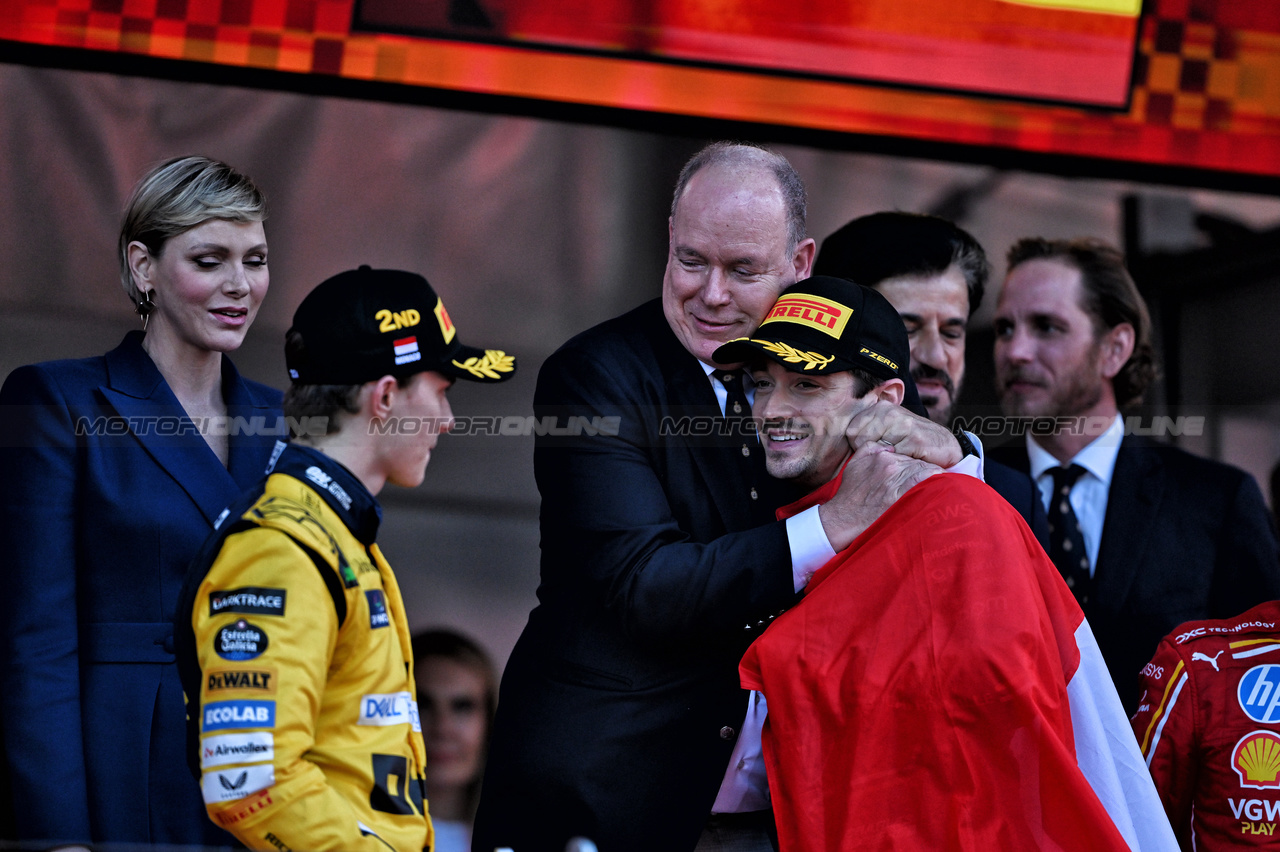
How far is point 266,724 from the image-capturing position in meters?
1.78

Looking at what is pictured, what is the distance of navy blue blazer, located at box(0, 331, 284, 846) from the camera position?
2.34 metres

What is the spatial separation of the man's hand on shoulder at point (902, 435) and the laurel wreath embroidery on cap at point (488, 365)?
0.67 meters

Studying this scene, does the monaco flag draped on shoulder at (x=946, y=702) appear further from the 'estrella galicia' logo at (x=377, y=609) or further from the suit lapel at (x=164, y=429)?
the suit lapel at (x=164, y=429)

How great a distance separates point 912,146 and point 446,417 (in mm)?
1915

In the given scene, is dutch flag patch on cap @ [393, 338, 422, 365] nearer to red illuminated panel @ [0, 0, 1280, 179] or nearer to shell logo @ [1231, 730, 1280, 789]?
red illuminated panel @ [0, 0, 1280, 179]

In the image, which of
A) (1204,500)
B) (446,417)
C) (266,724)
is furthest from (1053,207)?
(266,724)

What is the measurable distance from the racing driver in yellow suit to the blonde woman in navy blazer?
1.58ft

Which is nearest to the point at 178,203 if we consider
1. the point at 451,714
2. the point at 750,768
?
the point at 451,714

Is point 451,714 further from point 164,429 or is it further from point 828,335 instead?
point 828,335

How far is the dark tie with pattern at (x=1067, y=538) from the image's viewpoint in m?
3.47

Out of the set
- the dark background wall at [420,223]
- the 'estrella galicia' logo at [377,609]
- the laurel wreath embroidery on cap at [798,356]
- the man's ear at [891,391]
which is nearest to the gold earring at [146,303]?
the dark background wall at [420,223]

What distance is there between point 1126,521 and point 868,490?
4.66ft

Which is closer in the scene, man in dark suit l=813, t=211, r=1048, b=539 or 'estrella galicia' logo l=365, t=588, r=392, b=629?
'estrella galicia' logo l=365, t=588, r=392, b=629

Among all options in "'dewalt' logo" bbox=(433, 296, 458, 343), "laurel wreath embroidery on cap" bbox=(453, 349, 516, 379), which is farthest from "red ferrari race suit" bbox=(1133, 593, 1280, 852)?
"'dewalt' logo" bbox=(433, 296, 458, 343)
